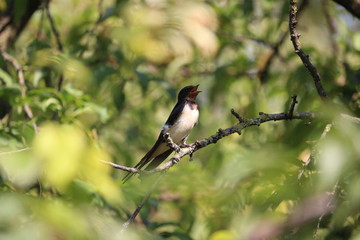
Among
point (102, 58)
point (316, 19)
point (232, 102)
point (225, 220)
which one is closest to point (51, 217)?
point (225, 220)

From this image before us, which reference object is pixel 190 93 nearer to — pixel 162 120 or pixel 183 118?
pixel 183 118

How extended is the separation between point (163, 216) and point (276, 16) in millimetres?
2068

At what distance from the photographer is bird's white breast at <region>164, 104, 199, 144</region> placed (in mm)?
3424

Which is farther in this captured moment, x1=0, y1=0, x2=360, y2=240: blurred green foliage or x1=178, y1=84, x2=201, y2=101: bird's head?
x1=178, y1=84, x2=201, y2=101: bird's head

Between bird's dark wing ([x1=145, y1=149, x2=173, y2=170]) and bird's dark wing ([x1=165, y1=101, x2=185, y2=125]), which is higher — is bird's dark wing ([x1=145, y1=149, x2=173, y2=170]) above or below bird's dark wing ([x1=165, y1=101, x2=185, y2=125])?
below

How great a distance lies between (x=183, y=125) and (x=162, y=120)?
1923 millimetres

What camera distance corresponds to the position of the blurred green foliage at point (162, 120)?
1044mm

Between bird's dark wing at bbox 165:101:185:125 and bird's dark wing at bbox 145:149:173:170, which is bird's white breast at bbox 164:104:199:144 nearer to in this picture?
bird's dark wing at bbox 165:101:185:125

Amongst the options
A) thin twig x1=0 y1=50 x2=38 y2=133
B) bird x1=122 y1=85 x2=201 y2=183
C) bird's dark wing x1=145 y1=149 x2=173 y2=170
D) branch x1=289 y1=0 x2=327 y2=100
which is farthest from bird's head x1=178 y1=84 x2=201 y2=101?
branch x1=289 y1=0 x2=327 y2=100

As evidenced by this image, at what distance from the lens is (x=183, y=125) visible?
11.3 ft

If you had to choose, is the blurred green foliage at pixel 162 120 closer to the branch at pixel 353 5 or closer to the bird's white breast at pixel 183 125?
the bird's white breast at pixel 183 125

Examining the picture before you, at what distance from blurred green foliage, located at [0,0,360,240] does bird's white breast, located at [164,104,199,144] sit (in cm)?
24

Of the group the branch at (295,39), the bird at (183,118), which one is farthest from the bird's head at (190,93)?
the branch at (295,39)

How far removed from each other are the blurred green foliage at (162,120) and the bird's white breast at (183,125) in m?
0.24
